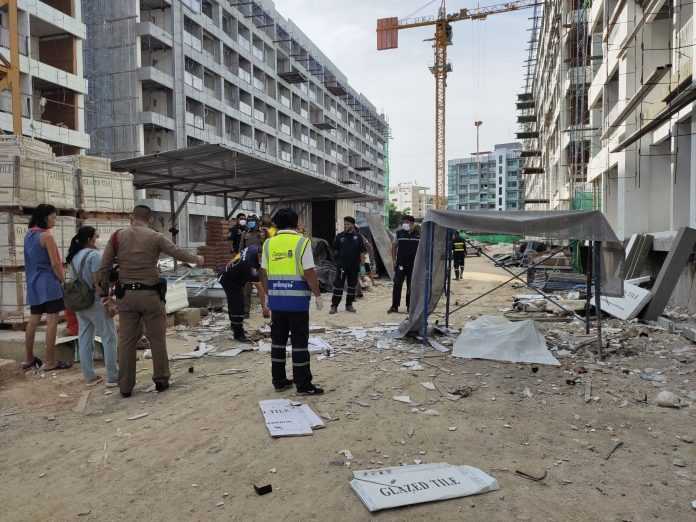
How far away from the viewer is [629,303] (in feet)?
29.6

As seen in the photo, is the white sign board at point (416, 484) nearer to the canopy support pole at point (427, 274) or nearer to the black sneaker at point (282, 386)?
the black sneaker at point (282, 386)

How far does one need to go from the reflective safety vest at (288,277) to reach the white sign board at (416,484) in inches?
75.3

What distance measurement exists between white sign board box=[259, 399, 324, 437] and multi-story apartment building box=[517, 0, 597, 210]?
24052 millimetres

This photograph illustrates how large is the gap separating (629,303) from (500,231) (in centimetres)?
418

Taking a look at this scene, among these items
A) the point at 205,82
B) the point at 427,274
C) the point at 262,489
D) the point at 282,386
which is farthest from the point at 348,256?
the point at 205,82

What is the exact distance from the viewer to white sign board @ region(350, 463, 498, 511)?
2893 millimetres

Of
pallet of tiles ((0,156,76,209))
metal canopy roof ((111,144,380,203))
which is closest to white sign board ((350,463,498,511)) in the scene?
pallet of tiles ((0,156,76,209))

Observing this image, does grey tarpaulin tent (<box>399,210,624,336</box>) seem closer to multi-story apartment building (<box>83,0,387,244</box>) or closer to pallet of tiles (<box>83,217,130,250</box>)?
pallet of tiles (<box>83,217,130,250</box>)

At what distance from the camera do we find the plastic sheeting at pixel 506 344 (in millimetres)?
6273

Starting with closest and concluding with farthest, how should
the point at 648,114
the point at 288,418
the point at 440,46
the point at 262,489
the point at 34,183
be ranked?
the point at 262,489
the point at 288,418
the point at 34,183
the point at 648,114
the point at 440,46

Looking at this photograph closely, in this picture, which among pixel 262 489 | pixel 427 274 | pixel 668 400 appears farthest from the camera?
pixel 427 274

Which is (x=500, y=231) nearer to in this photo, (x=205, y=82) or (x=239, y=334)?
(x=239, y=334)

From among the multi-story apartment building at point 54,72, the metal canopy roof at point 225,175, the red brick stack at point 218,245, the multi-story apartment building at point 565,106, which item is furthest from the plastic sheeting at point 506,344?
the multi-story apartment building at point 54,72

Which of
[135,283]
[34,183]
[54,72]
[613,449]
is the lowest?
[613,449]
